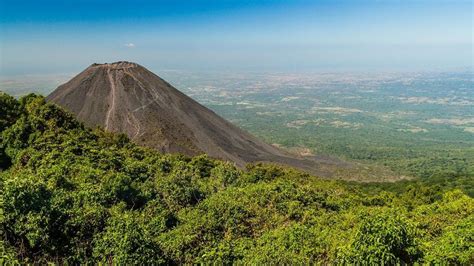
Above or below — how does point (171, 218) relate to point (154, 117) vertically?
below

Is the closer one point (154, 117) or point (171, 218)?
point (171, 218)

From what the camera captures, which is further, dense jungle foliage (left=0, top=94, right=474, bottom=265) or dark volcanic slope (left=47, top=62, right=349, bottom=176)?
dark volcanic slope (left=47, top=62, right=349, bottom=176)

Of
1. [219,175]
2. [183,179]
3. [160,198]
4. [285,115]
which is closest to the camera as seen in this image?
[160,198]

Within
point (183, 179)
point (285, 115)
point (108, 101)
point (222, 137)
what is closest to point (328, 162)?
point (222, 137)

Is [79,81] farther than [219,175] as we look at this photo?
Yes

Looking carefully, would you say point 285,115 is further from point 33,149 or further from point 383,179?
point 33,149
